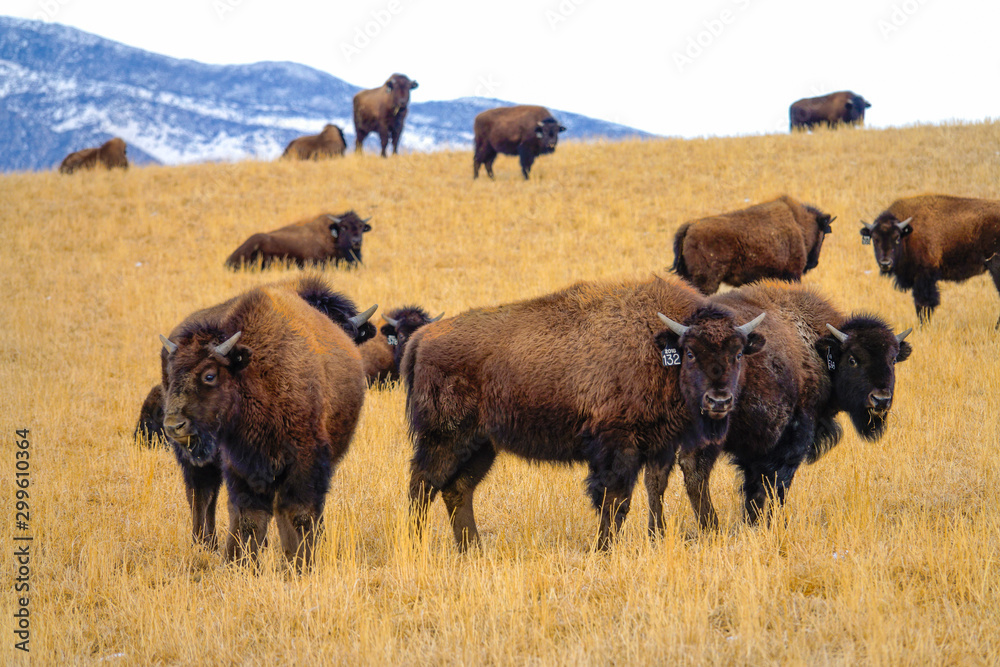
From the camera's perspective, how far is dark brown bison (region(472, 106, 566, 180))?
23.4 m

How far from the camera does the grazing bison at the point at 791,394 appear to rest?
19.2 ft

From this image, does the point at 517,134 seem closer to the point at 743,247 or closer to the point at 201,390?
the point at 743,247

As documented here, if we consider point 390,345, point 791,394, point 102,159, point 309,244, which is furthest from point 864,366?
point 102,159

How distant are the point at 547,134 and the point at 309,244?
9.16 metres

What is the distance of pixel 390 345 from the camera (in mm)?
11922

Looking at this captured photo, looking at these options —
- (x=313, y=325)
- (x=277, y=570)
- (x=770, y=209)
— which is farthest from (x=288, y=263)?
(x=277, y=570)

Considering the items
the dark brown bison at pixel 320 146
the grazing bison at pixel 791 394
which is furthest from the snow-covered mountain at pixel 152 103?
the grazing bison at pixel 791 394

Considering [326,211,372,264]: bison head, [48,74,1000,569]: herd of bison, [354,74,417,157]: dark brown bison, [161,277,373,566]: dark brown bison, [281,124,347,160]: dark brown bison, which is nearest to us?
[161,277,373,566]: dark brown bison

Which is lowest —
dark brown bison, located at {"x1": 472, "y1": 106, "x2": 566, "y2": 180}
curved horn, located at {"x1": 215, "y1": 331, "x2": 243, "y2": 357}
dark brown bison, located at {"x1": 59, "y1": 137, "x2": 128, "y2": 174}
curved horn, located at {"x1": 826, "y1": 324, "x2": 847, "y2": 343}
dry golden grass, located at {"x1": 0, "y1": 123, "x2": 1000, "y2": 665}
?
dry golden grass, located at {"x1": 0, "y1": 123, "x2": 1000, "y2": 665}

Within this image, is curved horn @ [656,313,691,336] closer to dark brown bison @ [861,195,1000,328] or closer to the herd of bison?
the herd of bison

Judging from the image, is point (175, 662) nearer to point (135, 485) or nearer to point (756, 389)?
point (135, 485)

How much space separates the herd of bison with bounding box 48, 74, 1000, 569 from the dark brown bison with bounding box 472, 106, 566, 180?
1710cm

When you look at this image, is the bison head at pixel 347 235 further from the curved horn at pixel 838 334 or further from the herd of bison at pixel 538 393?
the curved horn at pixel 838 334

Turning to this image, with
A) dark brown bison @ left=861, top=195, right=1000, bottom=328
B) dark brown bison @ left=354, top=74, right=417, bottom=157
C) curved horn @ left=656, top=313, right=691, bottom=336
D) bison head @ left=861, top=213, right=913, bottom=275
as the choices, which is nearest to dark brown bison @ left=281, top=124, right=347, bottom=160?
dark brown bison @ left=354, top=74, right=417, bottom=157
